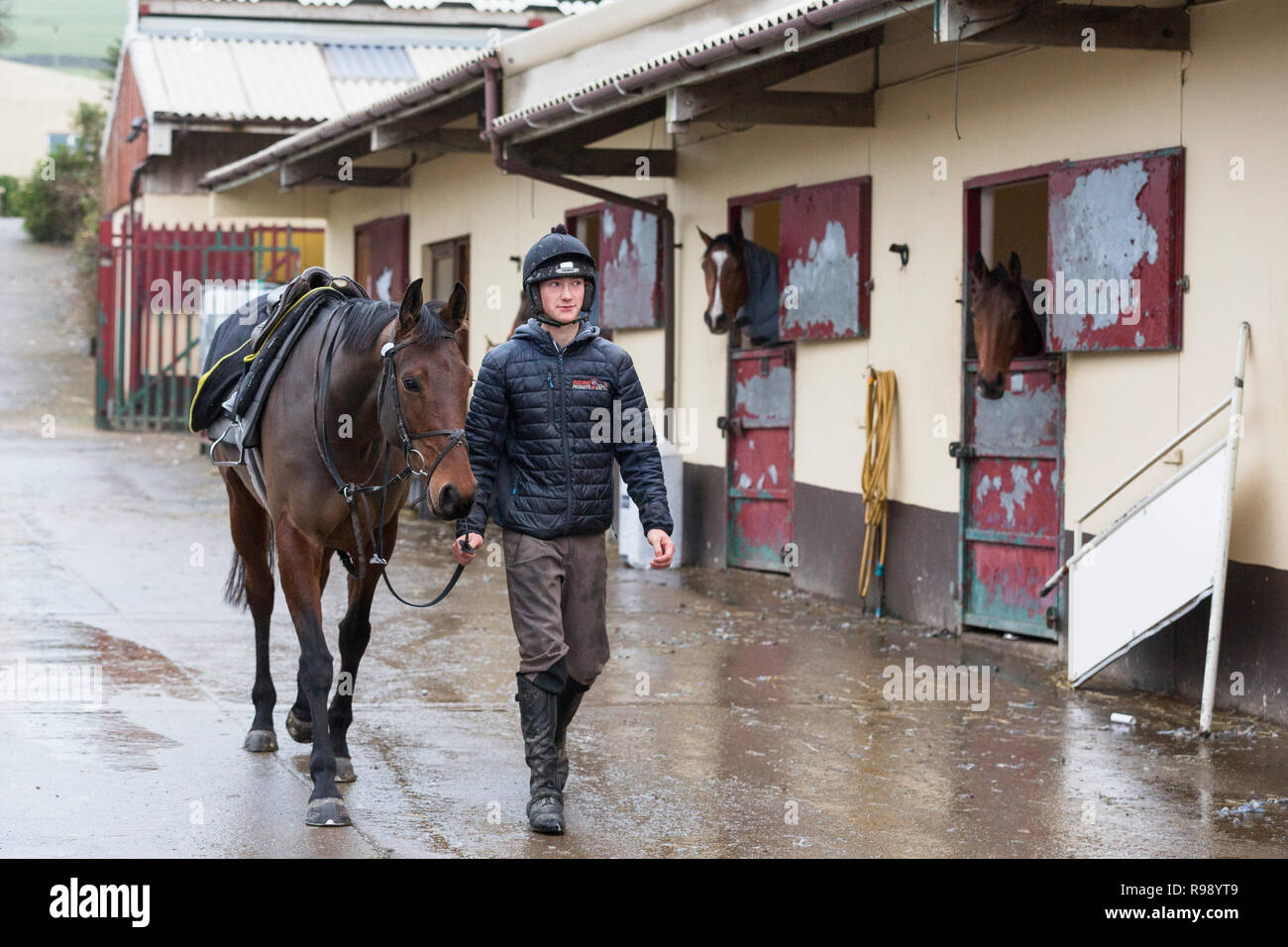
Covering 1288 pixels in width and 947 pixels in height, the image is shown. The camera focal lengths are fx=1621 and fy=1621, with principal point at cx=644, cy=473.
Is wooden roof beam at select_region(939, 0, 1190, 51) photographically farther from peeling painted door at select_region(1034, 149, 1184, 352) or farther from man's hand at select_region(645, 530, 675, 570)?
man's hand at select_region(645, 530, 675, 570)

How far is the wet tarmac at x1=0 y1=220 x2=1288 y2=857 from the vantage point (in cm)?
514

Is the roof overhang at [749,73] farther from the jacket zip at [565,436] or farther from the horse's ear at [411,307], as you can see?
the horse's ear at [411,307]

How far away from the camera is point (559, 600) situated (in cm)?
529

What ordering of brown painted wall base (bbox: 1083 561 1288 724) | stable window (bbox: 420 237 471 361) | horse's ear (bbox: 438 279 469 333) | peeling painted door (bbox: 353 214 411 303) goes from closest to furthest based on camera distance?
horse's ear (bbox: 438 279 469 333) → brown painted wall base (bbox: 1083 561 1288 724) → stable window (bbox: 420 237 471 361) → peeling painted door (bbox: 353 214 411 303)

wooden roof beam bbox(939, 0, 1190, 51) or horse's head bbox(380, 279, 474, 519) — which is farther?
wooden roof beam bbox(939, 0, 1190, 51)

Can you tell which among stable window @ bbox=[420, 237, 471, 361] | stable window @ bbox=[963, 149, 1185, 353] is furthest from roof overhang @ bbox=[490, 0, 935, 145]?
stable window @ bbox=[420, 237, 471, 361]

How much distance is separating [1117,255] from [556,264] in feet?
11.8

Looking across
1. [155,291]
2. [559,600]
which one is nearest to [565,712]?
[559,600]

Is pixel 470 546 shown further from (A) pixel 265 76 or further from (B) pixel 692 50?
(A) pixel 265 76

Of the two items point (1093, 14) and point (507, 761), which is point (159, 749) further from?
point (1093, 14)

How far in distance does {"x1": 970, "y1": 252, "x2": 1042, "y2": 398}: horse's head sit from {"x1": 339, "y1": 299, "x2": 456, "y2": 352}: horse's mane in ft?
12.3
